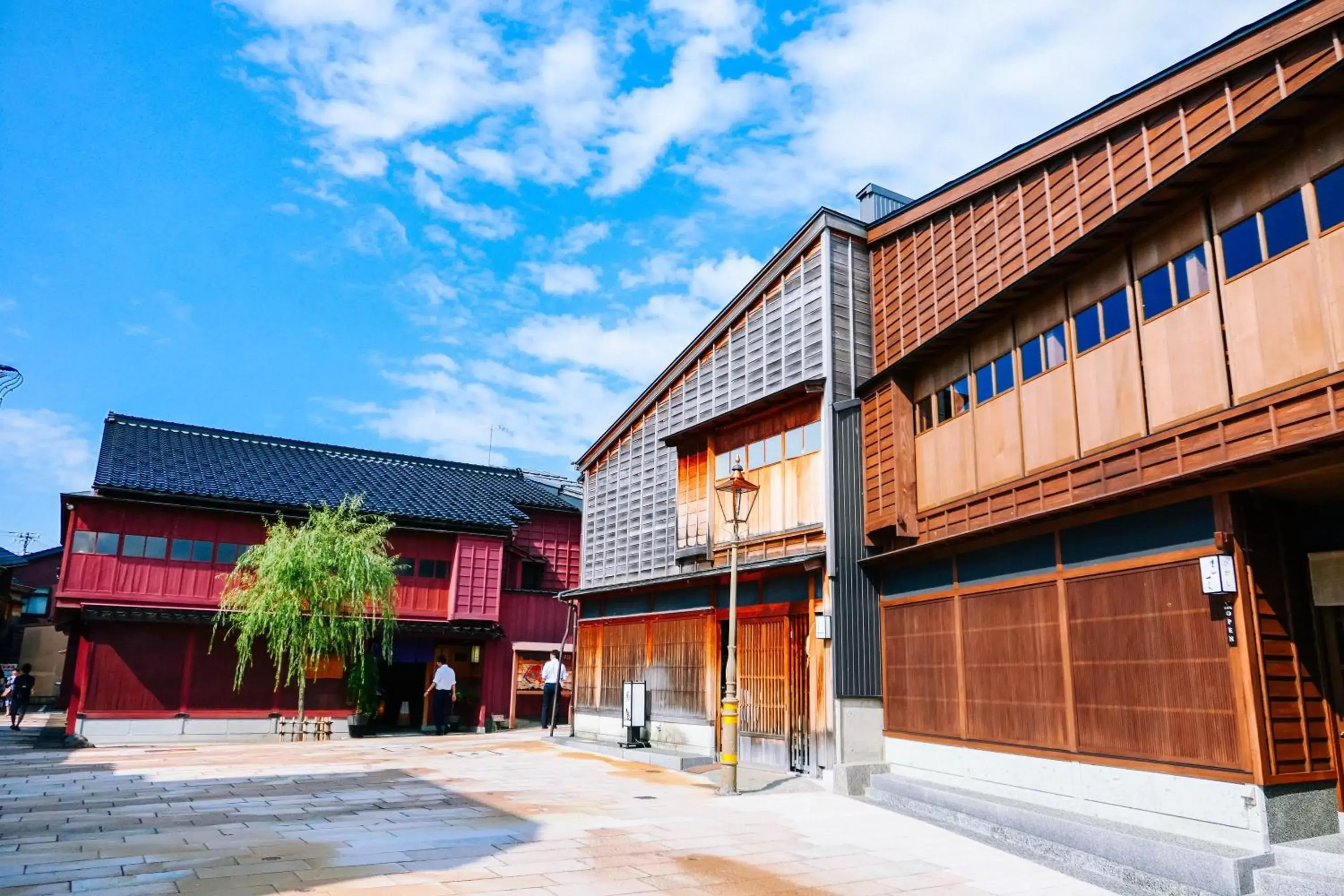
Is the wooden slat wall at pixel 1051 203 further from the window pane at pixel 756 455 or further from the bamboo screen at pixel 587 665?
the bamboo screen at pixel 587 665

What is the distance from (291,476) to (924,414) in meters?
20.6

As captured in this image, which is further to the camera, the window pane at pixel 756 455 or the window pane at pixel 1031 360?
the window pane at pixel 756 455

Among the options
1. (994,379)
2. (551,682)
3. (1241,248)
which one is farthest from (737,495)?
(551,682)

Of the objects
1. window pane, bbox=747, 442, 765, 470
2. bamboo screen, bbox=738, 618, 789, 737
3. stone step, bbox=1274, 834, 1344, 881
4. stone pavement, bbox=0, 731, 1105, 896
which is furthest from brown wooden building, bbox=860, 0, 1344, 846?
window pane, bbox=747, 442, 765, 470

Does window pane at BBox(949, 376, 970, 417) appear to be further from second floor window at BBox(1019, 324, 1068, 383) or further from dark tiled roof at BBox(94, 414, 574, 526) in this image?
dark tiled roof at BBox(94, 414, 574, 526)

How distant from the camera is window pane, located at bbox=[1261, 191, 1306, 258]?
303 inches

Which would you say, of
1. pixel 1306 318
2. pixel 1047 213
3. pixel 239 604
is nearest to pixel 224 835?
pixel 1306 318

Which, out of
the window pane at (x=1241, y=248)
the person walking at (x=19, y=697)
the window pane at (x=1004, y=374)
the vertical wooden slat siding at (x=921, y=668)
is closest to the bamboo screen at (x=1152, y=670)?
the vertical wooden slat siding at (x=921, y=668)

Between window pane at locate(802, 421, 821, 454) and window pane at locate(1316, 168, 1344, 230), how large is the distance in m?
8.47

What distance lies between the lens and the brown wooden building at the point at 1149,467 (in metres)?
7.70

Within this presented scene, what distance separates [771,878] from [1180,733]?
4.05 m

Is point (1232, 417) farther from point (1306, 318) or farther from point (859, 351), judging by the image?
point (859, 351)

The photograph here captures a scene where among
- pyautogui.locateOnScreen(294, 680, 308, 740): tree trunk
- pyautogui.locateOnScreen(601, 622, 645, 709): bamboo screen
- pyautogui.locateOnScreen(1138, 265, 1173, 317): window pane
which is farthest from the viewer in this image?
pyautogui.locateOnScreen(294, 680, 308, 740): tree trunk

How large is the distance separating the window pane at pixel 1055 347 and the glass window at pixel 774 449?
19.8ft
